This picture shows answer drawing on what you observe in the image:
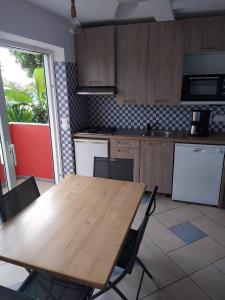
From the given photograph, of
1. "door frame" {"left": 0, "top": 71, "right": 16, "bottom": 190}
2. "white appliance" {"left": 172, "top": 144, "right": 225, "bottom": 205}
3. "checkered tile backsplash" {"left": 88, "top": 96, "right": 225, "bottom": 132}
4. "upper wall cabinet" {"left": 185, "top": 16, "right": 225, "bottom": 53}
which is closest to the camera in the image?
"door frame" {"left": 0, "top": 71, "right": 16, "bottom": 190}

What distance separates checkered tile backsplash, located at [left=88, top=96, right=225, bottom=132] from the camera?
3.37 metres

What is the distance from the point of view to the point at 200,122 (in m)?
2.99

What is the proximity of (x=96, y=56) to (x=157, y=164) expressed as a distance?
5.79 ft

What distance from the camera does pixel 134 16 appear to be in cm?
288

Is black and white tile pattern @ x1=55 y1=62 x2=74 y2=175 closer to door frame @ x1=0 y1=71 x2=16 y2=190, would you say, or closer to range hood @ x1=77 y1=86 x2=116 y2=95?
range hood @ x1=77 y1=86 x2=116 y2=95

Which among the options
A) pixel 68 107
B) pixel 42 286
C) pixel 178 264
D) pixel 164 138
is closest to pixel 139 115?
pixel 164 138

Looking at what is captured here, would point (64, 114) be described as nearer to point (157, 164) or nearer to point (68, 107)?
point (68, 107)

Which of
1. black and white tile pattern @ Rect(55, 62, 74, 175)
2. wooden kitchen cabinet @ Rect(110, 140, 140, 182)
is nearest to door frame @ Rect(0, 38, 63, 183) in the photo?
black and white tile pattern @ Rect(55, 62, 74, 175)

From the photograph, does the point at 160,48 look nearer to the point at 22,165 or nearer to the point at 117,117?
the point at 117,117

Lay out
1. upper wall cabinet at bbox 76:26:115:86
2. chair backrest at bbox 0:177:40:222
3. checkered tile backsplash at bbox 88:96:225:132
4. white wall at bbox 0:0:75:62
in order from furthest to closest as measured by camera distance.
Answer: checkered tile backsplash at bbox 88:96:225:132 → upper wall cabinet at bbox 76:26:115:86 → white wall at bbox 0:0:75:62 → chair backrest at bbox 0:177:40:222

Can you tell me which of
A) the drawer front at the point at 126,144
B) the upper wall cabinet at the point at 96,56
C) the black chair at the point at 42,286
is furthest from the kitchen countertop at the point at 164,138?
the black chair at the point at 42,286

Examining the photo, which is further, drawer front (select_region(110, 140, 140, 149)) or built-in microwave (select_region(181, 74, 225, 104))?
drawer front (select_region(110, 140, 140, 149))

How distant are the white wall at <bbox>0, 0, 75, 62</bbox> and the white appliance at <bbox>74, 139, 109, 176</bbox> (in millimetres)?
1211

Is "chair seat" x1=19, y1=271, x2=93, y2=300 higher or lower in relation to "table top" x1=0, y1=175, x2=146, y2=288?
lower
